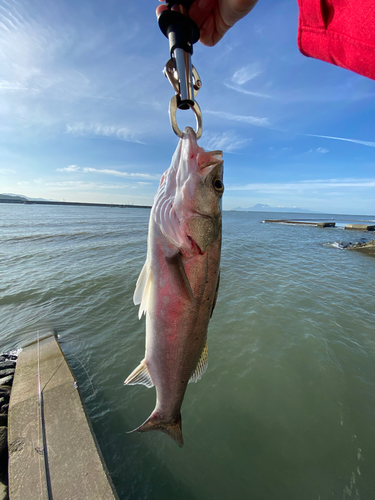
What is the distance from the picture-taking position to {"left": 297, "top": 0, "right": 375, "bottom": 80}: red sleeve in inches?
47.5

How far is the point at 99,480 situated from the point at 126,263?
34.9ft

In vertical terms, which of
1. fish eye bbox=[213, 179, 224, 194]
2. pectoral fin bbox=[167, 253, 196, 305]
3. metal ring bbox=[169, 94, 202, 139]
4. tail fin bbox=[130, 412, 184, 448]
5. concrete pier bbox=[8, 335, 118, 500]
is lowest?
concrete pier bbox=[8, 335, 118, 500]

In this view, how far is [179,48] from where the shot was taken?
4.70 feet

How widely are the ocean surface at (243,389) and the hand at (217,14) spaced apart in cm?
→ 519

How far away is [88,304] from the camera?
741cm

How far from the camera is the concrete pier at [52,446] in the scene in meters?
2.13

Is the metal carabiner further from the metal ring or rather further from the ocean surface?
the ocean surface

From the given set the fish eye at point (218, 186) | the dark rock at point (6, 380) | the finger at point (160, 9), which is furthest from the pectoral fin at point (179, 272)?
the dark rock at point (6, 380)

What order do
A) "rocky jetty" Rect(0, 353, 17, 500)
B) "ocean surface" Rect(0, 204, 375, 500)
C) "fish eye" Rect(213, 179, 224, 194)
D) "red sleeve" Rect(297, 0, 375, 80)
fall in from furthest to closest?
"ocean surface" Rect(0, 204, 375, 500)
"rocky jetty" Rect(0, 353, 17, 500)
"fish eye" Rect(213, 179, 224, 194)
"red sleeve" Rect(297, 0, 375, 80)

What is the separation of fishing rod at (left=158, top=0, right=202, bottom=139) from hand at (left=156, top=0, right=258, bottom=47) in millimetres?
152

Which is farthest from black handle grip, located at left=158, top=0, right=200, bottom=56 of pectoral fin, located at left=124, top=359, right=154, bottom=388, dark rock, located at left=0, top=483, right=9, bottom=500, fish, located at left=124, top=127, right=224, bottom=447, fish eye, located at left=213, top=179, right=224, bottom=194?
dark rock, located at left=0, top=483, right=9, bottom=500

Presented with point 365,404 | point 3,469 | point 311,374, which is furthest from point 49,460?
point 365,404

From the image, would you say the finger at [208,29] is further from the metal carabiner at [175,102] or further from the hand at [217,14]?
the metal carabiner at [175,102]

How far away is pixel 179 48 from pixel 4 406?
17.5ft
